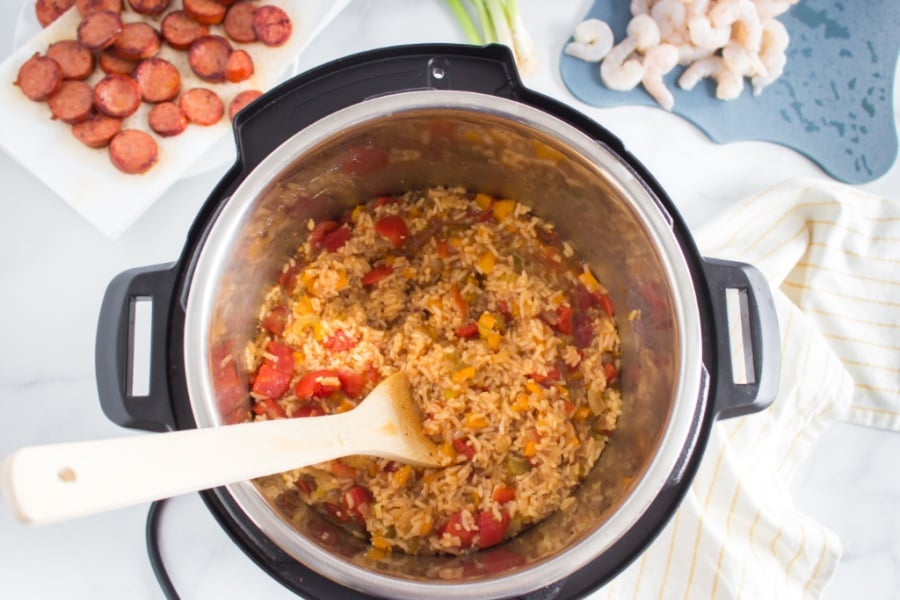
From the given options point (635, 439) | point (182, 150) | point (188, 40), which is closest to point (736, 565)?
point (635, 439)

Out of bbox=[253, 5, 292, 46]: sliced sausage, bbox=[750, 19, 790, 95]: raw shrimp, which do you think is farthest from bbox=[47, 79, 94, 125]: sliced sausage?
bbox=[750, 19, 790, 95]: raw shrimp

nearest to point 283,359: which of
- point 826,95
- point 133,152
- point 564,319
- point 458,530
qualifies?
point 458,530

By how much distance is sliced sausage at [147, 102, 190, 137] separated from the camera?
6.41 ft

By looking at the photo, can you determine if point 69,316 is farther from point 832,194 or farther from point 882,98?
point 882,98

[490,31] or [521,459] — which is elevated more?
[490,31]

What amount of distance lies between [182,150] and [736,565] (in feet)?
5.68

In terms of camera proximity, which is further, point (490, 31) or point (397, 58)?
point (490, 31)

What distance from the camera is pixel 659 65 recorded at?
2047 mm

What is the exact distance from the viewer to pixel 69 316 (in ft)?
6.48

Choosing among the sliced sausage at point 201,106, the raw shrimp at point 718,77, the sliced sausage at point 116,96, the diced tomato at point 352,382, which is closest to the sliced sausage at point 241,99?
the sliced sausage at point 201,106

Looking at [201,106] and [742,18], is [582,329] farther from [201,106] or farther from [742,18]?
[201,106]

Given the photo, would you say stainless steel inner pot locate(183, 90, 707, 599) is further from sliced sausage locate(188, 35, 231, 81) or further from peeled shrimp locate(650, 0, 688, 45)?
peeled shrimp locate(650, 0, 688, 45)

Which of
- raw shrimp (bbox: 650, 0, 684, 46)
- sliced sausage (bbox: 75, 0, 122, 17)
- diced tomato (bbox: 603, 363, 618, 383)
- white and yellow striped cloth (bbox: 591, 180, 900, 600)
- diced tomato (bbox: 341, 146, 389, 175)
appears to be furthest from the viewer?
raw shrimp (bbox: 650, 0, 684, 46)

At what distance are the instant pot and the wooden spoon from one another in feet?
0.51
